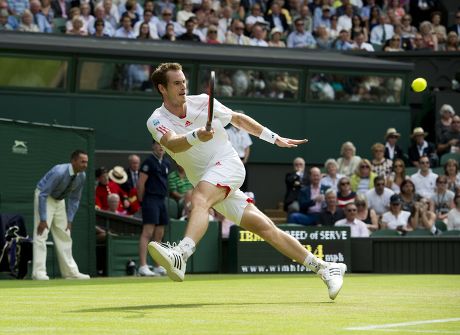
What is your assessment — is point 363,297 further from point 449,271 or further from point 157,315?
point 449,271

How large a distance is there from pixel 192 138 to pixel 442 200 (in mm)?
12585

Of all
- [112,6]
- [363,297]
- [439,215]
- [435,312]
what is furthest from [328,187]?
[435,312]

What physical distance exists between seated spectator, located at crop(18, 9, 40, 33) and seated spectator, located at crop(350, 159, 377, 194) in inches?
271

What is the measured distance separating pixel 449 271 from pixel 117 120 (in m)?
7.29

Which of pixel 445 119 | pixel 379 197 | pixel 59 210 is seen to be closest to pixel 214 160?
pixel 59 210

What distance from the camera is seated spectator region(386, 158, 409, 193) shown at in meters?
21.1

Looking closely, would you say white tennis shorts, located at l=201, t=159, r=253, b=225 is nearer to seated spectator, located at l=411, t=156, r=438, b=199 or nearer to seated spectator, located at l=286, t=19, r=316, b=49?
seated spectator, located at l=411, t=156, r=438, b=199

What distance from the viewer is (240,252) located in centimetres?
1884

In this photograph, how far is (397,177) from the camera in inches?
835

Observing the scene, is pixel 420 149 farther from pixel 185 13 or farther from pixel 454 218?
pixel 185 13

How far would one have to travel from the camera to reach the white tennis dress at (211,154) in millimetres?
9578

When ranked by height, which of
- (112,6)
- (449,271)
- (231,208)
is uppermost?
(112,6)

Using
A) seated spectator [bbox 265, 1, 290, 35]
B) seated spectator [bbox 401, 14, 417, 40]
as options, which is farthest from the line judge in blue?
seated spectator [bbox 401, 14, 417, 40]

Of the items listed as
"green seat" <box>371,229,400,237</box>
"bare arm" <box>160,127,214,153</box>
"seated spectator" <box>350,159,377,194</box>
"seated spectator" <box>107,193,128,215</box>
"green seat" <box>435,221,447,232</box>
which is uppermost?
"bare arm" <box>160,127,214,153</box>
